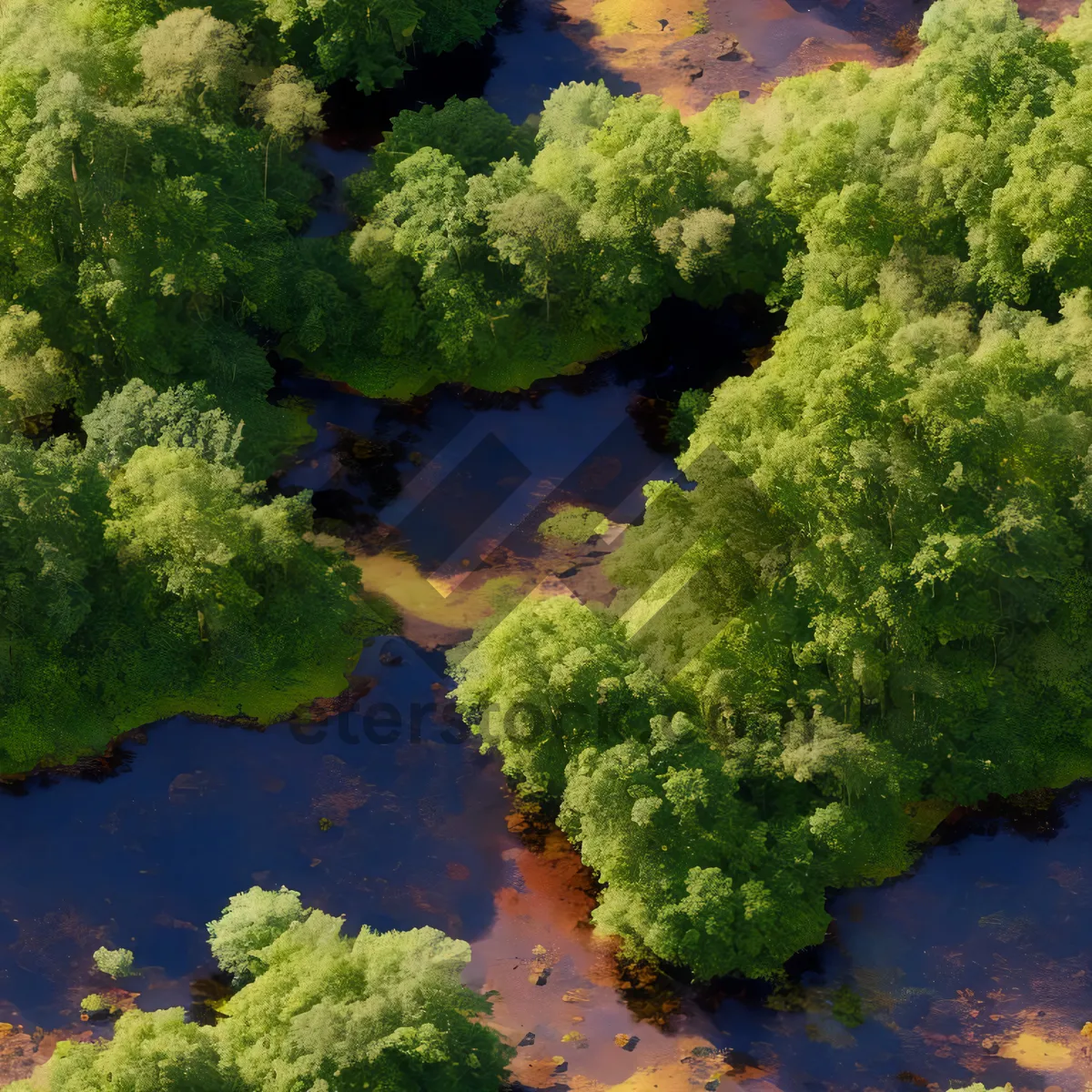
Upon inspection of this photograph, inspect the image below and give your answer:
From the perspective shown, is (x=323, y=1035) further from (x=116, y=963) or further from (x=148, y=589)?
(x=148, y=589)

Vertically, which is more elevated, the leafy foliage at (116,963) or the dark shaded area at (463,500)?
the dark shaded area at (463,500)

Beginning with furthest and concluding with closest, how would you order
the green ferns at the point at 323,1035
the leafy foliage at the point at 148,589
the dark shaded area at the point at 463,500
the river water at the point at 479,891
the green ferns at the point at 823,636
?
the dark shaded area at the point at 463,500, the leafy foliage at the point at 148,589, the green ferns at the point at 823,636, the river water at the point at 479,891, the green ferns at the point at 323,1035

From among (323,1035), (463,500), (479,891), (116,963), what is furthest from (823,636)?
(116,963)

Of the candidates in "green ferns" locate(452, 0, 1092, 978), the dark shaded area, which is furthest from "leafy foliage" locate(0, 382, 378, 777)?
"green ferns" locate(452, 0, 1092, 978)

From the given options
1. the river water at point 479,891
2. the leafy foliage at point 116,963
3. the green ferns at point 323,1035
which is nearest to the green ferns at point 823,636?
Answer: the river water at point 479,891

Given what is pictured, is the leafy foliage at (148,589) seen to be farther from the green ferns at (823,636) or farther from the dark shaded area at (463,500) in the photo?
the green ferns at (823,636)

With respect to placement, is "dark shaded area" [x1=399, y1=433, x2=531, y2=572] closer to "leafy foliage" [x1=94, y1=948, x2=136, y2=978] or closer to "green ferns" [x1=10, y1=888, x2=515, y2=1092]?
"leafy foliage" [x1=94, y1=948, x2=136, y2=978]

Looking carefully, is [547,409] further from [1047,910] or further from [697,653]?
[1047,910]
